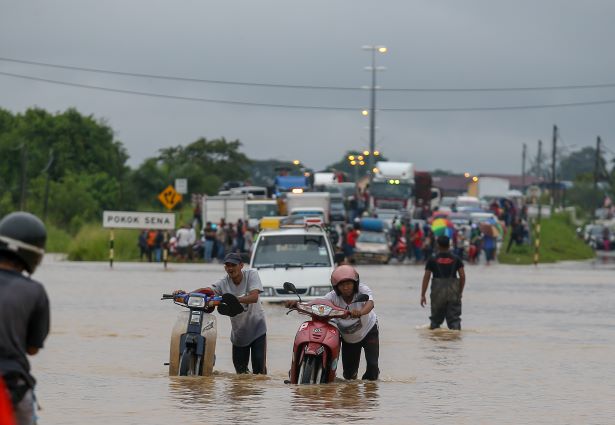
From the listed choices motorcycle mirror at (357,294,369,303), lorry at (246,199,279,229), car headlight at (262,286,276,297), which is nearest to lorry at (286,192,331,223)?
lorry at (246,199,279,229)

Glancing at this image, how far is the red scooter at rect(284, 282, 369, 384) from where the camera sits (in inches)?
557

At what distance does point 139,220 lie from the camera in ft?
173

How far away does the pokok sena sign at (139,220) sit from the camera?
52.7m

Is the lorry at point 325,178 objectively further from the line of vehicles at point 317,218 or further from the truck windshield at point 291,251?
the truck windshield at point 291,251

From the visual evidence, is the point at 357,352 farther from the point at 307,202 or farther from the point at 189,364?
the point at 307,202

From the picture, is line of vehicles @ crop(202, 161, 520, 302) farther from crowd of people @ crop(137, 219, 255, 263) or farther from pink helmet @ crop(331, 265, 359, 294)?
pink helmet @ crop(331, 265, 359, 294)

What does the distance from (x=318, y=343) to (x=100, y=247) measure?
4455 centimetres

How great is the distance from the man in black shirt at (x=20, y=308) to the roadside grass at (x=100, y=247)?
5092 centimetres

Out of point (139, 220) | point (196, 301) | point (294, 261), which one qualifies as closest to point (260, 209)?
point (139, 220)

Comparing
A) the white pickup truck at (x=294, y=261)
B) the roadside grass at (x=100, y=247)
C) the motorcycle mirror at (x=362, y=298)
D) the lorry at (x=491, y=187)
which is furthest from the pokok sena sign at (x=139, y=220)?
the lorry at (x=491, y=187)

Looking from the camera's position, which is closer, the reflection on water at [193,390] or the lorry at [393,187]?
the reflection on water at [193,390]

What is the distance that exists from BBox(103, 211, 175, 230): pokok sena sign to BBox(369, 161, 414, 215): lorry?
25604mm

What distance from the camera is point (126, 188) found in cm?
11444

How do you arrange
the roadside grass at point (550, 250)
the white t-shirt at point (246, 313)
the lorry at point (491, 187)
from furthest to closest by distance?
the lorry at point (491, 187), the roadside grass at point (550, 250), the white t-shirt at point (246, 313)
